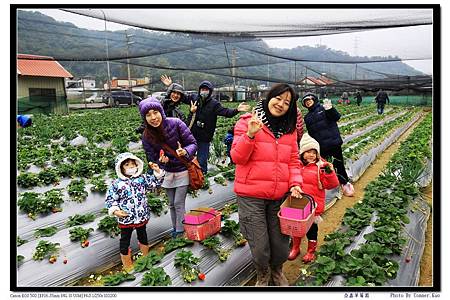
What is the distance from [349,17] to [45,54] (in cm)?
417

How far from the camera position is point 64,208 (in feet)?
13.8

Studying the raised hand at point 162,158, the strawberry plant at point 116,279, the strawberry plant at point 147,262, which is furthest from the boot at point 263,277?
the raised hand at point 162,158

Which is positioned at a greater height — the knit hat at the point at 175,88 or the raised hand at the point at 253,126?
the knit hat at the point at 175,88

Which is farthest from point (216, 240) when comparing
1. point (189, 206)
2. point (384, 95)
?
point (384, 95)

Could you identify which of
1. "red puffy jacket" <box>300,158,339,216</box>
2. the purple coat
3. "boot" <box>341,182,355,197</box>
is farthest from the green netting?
"red puffy jacket" <box>300,158,339,216</box>

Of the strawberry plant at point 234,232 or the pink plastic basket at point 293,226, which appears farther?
the strawberry plant at point 234,232

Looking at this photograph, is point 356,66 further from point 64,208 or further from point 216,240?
point 64,208

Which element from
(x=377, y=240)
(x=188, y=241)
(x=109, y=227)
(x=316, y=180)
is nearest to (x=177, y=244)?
(x=188, y=241)

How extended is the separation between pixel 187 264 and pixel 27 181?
9.84ft

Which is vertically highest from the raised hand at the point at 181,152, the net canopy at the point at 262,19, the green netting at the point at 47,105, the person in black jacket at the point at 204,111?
the net canopy at the point at 262,19

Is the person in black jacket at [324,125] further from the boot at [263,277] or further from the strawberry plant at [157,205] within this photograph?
the boot at [263,277]

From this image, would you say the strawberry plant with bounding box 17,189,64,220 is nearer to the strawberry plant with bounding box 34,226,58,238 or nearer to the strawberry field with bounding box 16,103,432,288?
the strawberry field with bounding box 16,103,432,288

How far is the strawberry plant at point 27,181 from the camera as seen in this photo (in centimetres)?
482

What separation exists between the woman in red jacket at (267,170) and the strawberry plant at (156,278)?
669mm
